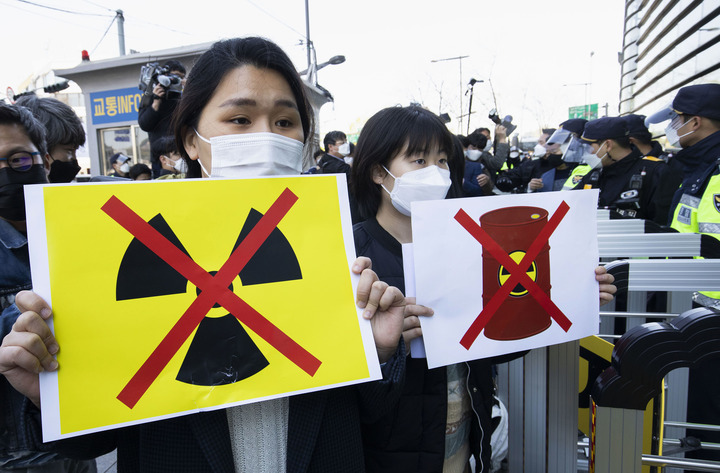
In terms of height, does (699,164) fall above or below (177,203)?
above

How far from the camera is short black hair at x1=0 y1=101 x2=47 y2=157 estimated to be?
1.34 metres

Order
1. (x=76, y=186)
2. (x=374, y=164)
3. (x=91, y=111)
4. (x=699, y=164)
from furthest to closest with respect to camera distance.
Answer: (x=91, y=111) < (x=699, y=164) < (x=374, y=164) < (x=76, y=186)

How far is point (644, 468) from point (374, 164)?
1.56 meters

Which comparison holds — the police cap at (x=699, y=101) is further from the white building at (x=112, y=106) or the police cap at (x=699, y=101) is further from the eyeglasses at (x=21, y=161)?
the white building at (x=112, y=106)

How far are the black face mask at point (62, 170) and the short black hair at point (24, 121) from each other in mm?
909

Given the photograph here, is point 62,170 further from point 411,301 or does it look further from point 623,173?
point 623,173

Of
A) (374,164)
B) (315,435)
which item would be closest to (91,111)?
(374,164)

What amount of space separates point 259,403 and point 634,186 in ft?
13.8

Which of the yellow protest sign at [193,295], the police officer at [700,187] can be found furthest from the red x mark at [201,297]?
the police officer at [700,187]

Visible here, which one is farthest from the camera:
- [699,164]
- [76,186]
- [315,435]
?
[699,164]

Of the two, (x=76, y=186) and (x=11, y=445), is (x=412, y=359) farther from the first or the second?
(x=11, y=445)

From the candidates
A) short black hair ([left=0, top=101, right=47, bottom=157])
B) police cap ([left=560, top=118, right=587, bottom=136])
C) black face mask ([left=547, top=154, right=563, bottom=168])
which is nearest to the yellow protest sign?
short black hair ([left=0, top=101, right=47, bottom=157])

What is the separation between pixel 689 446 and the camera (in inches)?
61.1

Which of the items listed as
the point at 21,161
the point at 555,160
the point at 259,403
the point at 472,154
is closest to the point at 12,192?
the point at 21,161
